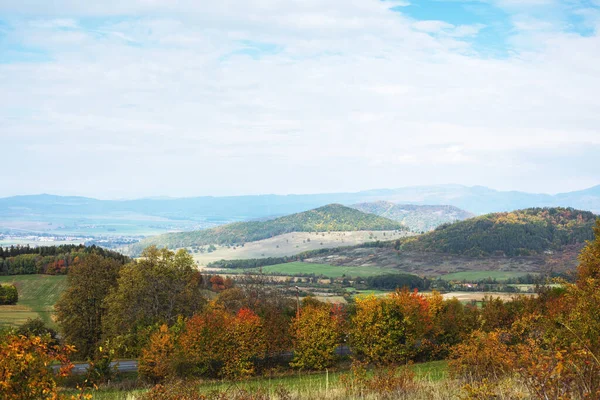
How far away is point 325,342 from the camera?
52719 millimetres

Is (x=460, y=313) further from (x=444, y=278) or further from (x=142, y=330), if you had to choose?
(x=444, y=278)

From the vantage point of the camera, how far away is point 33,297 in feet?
369

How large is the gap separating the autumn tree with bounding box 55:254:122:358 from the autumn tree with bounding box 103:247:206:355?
111 inches

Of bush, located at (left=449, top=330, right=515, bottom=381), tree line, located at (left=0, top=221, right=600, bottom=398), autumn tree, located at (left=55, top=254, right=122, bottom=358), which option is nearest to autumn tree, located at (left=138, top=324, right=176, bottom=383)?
tree line, located at (left=0, top=221, right=600, bottom=398)

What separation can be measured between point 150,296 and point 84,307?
9500 millimetres

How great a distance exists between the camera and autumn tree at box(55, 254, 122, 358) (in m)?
66.6

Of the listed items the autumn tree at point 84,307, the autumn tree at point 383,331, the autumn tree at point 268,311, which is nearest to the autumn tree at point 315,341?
the autumn tree at point 268,311

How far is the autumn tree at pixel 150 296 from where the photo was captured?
205 feet

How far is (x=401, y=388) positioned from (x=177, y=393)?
5135 mm

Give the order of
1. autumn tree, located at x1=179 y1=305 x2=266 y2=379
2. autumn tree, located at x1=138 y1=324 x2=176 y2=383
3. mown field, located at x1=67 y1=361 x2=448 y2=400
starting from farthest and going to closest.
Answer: autumn tree, located at x1=179 y1=305 x2=266 y2=379 → autumn tree, located at x1=138 y1=324 x2=176 y2=383 → mown field, located at x1=67 y1=361 x2=448 y2=400

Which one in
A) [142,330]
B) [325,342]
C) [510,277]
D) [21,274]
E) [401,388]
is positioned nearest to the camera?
[401,388]

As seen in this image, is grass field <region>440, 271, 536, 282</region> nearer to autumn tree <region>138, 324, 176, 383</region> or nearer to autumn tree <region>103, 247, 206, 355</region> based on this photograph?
autumn tree <region>103, 247, 206, 355</region>

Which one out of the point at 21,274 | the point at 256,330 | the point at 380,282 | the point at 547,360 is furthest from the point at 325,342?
the point at 380,282

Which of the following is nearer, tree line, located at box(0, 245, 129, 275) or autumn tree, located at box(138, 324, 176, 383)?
autumn tree, located at box(138, 324, 176, 383)
